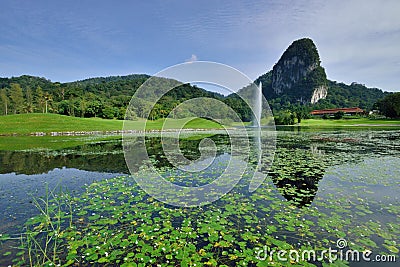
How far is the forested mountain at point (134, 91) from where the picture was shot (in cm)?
6298

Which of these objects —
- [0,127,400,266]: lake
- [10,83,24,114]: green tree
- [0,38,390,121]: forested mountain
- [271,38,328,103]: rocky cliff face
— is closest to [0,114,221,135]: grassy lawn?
[0,38,390,121]: forested mountain

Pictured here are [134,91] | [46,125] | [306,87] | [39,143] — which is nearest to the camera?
[39,143]

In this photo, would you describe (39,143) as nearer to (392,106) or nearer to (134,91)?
(134,91)

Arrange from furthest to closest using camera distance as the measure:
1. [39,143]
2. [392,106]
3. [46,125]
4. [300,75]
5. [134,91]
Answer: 1. [300,75]
2. [392,106]
3. [134,91]
4. [46,125]
5. [39,143]

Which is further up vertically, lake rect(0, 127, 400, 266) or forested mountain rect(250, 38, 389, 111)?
forested mountain rect(250, 38, 389, 111)

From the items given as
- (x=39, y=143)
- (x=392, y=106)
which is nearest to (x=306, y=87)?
(x=392, y=106)

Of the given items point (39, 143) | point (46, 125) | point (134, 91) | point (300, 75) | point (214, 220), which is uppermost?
point (300, 75)

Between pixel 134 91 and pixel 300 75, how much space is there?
15206cm

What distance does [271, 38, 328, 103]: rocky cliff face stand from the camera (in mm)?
148750

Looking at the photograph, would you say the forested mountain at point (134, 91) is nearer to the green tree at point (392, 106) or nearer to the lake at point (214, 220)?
the green tree at point (392, 106)

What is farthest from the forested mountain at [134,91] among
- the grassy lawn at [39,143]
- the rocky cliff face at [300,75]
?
the grassy lawn at [39,143]

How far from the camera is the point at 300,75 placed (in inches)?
6727

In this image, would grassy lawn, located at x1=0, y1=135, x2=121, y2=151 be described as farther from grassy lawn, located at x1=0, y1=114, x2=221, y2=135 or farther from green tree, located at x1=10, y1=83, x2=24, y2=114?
green tree, located at x1=10, y1=83, x2=24, y2=114

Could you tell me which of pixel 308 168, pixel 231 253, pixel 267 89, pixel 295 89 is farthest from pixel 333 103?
pixel 231 253
